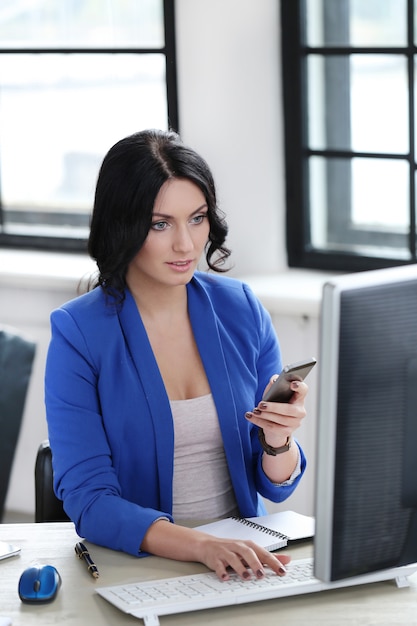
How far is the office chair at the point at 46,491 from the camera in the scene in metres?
2.11

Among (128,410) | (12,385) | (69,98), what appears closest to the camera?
(128,410)

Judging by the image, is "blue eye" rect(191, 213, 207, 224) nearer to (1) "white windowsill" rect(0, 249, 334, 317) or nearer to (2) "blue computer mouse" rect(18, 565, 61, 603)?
(2) "blue computer mouse" rect(18, 565, 61, 603)

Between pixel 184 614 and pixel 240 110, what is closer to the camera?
pixel 184 614

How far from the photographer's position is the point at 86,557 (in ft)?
5.82

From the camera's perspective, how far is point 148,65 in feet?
11.2

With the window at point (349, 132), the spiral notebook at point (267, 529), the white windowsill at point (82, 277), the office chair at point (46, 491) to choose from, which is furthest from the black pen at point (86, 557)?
the window at point (349, 132)

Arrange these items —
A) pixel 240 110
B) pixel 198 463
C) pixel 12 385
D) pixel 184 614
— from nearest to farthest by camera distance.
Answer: pixel 184 614
pixel 198 463
pixel 12 385
pixel 240 110

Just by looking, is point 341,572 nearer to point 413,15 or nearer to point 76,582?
point 76,582

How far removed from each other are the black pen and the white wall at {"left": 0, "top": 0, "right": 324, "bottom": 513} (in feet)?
4.47

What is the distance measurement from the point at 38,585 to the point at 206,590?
10.0 inches

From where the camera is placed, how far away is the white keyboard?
5.18 ft

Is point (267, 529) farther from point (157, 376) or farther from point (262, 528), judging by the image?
point (157, 376)

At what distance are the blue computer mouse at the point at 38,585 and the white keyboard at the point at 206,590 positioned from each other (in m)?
0.07

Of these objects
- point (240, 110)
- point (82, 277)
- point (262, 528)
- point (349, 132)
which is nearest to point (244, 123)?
point (240, 110)
